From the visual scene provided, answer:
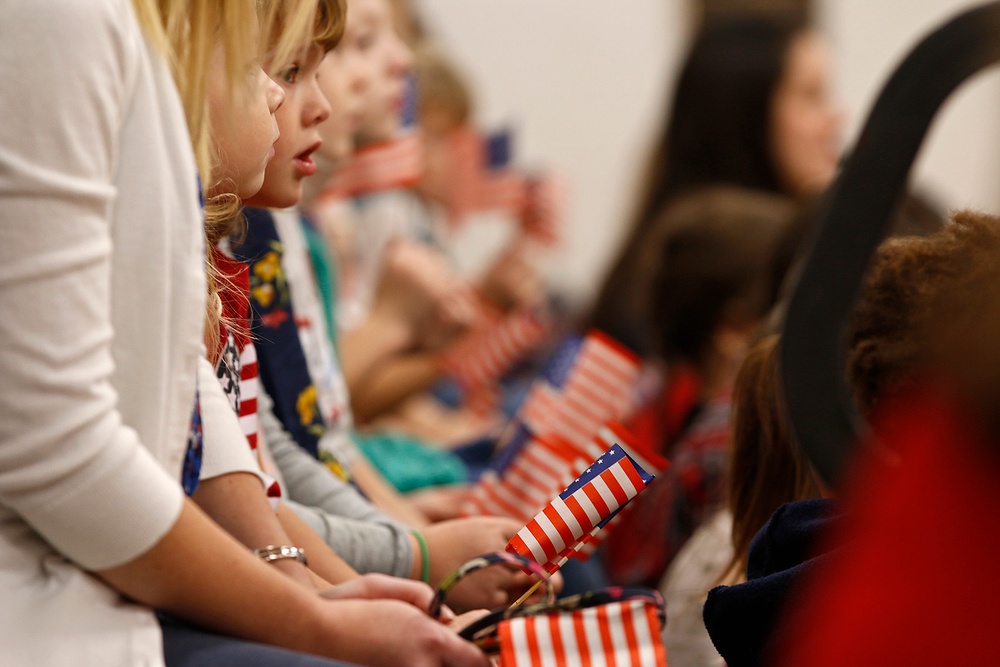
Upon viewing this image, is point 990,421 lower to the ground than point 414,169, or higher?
higher

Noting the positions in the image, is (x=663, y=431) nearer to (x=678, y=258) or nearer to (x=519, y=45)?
(x=678, y=258)

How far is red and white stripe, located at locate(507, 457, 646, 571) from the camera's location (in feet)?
2.78

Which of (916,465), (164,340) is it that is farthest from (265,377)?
(916,465)

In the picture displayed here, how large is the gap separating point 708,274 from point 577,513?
4.48ft

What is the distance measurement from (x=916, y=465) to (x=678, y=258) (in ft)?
5.33

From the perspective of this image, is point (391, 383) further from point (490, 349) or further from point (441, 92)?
point (441, 92)

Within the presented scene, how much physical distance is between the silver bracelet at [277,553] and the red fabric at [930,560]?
0.39 meters

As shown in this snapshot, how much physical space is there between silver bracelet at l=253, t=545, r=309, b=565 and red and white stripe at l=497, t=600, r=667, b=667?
0.21 meters

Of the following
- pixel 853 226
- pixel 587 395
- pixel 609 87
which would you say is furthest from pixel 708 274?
pixel 609 87

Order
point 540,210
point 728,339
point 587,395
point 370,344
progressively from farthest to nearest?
point 540,210
point 370,344
point 728,339
point 587,395

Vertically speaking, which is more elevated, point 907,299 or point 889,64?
point 907,299

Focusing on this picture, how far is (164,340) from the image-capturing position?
723 mm

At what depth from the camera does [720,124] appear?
2.73 m

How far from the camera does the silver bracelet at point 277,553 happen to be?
2.84 feet
